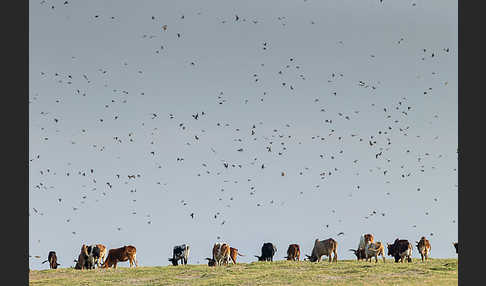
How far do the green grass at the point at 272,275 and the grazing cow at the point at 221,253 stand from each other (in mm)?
3155

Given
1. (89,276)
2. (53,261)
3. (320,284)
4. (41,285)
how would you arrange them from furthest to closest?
(53,261) < (89,276) < (41,285) < (320,284)

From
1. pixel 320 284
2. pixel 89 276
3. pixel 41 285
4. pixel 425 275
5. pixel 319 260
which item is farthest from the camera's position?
pixel 319 260

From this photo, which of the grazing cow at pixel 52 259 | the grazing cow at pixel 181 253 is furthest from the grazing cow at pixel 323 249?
the grazing cow at pixel 52 259

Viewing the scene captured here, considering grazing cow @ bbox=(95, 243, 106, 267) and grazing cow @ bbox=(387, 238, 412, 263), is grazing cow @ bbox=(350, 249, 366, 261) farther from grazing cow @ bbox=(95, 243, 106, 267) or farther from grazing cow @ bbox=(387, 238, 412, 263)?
grazing cow @ bbox=(95, 243, 106, 267)

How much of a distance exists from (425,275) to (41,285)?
21298 mm

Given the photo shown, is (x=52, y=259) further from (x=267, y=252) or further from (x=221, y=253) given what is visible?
(x=267, y=252)

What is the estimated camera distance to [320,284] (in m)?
34.8

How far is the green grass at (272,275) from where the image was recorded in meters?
35.9

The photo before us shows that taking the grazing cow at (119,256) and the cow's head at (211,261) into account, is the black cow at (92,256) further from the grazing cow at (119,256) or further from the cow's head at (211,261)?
the cow's head at (211,261)

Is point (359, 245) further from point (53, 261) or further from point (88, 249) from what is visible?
point (53, 261)

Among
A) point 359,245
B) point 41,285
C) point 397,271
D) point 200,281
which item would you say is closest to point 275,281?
point 200,281

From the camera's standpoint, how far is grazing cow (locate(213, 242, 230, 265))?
50425mm

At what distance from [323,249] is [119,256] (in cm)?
1521

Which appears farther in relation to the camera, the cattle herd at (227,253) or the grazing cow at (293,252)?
the grazing cow at (293,252)
